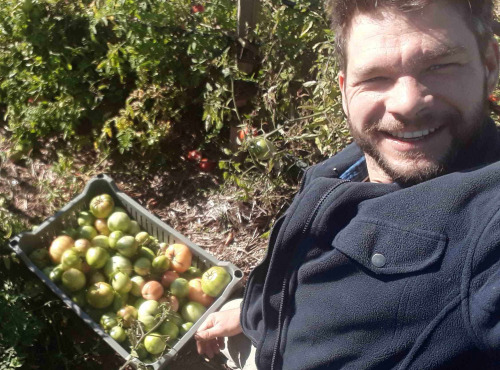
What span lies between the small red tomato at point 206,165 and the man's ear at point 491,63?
226 cm

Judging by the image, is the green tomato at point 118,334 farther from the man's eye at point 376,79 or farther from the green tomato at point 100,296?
the man's eye at point 376,79

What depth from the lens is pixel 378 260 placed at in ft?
5.20

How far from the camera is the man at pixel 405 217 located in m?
1.46

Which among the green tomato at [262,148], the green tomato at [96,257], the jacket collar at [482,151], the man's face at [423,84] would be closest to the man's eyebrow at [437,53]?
the man's face at [423,84]

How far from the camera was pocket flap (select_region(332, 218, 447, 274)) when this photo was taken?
4.93 ft

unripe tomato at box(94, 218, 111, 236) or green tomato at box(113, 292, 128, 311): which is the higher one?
unripe tomato at box(94, 218, 111, 236)

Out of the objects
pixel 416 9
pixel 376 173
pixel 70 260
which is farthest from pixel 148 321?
pixel 416 9

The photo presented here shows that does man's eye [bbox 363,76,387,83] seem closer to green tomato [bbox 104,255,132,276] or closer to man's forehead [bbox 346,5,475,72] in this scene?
man's forehead [bbox 346,5,475,72]

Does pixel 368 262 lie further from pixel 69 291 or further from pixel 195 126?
pixel 195 126

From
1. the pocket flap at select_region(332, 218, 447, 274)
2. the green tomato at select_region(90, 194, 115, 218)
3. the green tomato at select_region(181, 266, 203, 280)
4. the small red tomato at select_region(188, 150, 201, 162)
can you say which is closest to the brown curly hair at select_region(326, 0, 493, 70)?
the pocket flap at select_region(332, 218, 447, 274)

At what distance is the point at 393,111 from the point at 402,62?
0.14 meters

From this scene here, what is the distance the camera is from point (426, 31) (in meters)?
1.61

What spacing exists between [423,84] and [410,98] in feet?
0.18

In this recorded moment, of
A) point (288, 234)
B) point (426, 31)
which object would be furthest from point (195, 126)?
point (426, 31)
